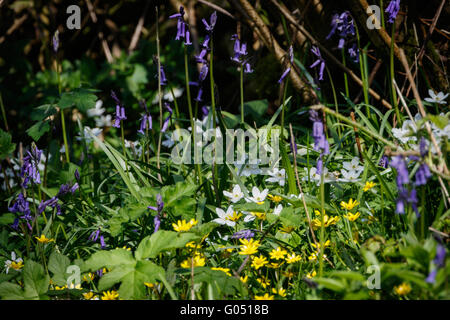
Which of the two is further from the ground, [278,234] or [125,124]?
[125,124]

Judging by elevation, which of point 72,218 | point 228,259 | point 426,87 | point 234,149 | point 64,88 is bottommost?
point 228,259

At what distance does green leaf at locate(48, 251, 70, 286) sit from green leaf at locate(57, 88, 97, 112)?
87 cm

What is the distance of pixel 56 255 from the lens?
1.58 metres

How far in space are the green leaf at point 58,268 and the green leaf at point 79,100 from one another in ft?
2.86

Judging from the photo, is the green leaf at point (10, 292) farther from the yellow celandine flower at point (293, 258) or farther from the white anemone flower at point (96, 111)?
the white anemone flower at point (96, 111)

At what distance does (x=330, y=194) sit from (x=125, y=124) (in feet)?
7.91

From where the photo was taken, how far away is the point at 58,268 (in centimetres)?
155

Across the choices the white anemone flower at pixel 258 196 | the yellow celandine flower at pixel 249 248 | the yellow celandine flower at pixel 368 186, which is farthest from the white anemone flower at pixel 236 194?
the yellow celandine flower at pixel 368 186

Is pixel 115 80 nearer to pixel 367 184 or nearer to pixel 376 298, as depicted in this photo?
pixel 367 184

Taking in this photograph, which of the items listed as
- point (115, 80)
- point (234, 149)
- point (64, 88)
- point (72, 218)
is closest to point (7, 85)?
point (64, 88)

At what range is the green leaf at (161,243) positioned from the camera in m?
1.41

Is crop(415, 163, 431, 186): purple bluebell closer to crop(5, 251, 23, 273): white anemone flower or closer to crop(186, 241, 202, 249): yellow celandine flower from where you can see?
crop(186, 241, 202, 249): yellow celandine flower

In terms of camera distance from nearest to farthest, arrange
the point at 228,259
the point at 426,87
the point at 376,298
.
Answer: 1. the point at 376,298
2. the point at 228,259
3. the point at 426,87
